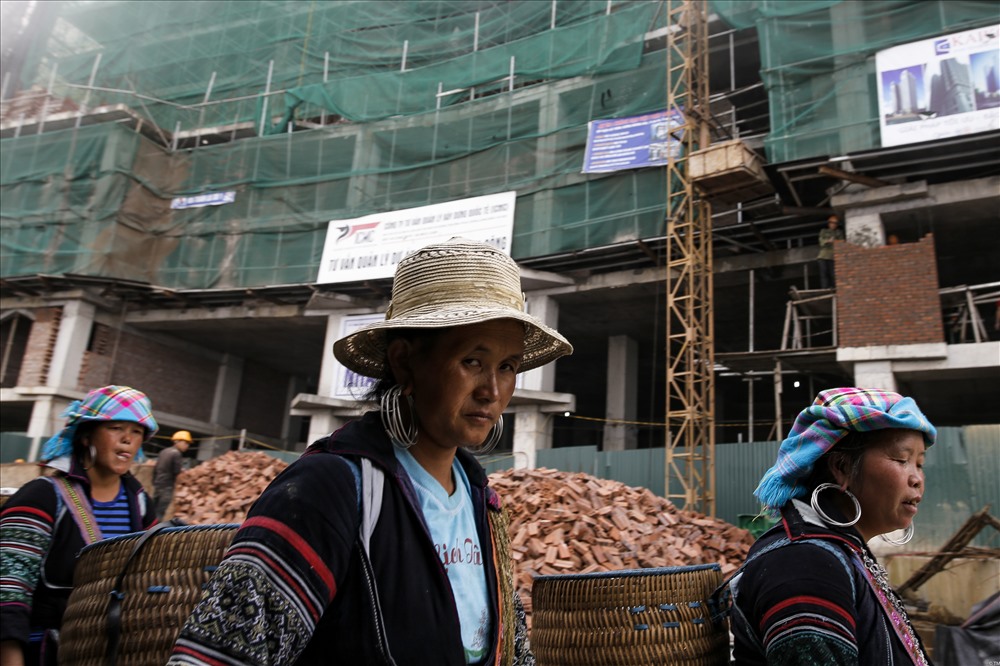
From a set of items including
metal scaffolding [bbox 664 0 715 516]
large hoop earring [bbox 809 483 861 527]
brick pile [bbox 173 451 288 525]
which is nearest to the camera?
large hoop earring [bbox 809 483 861 527]

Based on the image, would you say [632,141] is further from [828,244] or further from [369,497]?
[369,497]

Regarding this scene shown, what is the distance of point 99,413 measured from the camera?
308 cm

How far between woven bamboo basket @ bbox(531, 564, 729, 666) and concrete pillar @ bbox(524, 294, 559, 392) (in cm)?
1531

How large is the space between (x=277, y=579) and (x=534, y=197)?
1785 cm

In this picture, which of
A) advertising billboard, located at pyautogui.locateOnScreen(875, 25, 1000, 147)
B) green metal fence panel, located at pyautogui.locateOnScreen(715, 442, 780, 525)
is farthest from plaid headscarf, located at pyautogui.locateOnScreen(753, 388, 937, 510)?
advertising billboard, located at pyautogui.locateOnScreen(875, 25, 1000, 147)

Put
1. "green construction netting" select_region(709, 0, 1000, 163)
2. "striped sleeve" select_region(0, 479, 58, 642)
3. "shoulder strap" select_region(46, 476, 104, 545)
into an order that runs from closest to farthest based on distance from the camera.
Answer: "striped sleeve" select_region(0, 479, 58, 642), "shoulder strap" select_region(46, 476, 104, 545), "green construction netting" select_region(709, 0, 1000, 163)

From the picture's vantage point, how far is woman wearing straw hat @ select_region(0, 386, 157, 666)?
2.46m

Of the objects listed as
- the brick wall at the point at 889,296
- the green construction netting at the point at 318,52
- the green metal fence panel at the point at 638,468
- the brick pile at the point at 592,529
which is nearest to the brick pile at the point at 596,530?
the brick pile at the point at 592,529

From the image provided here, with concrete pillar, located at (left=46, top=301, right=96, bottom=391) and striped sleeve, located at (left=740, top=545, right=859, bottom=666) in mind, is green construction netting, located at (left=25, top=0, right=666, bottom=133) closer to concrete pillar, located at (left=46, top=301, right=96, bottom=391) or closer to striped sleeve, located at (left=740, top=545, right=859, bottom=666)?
concrete pillar, located at (left=46, top=301, right=96, bottom=391)

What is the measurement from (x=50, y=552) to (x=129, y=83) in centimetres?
2869

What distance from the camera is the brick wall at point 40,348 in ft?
70.3

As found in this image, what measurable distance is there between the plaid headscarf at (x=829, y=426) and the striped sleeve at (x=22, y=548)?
2564 mm

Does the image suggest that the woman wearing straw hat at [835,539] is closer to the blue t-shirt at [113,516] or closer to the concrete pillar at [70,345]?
the blue t-shirt at [113,516]

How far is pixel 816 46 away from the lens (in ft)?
48.5
